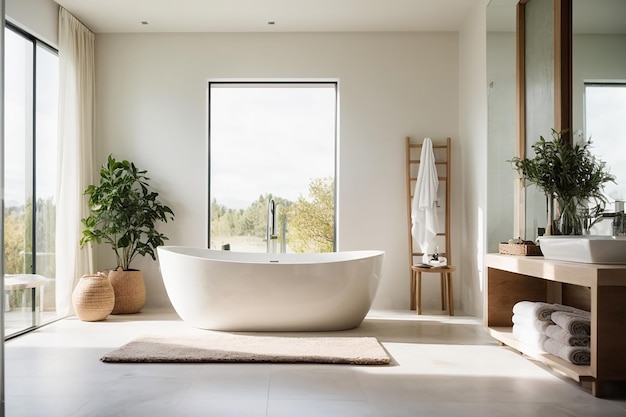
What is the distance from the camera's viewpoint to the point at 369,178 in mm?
6285

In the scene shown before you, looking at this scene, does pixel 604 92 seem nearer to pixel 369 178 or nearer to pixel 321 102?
pixel 369 178

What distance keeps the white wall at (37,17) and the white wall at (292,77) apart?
34.0 inches

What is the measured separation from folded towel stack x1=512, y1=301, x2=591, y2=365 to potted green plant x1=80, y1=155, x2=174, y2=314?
364cm

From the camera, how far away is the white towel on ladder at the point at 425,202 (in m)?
5.96

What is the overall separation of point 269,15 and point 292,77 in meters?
0.74

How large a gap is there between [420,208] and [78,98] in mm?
3518

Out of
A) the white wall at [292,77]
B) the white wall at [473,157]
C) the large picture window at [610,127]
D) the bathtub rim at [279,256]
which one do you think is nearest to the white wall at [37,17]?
the white wall at [292,77]

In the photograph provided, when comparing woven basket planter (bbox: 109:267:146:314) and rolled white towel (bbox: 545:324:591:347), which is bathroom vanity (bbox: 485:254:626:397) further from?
woven basket planter (bbox: 109:267:146:314)

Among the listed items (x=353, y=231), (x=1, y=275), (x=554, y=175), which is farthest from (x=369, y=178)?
(x=1, y=275)

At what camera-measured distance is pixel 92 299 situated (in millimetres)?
5344

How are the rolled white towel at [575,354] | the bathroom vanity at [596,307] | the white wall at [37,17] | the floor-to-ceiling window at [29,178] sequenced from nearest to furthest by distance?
the bathroom vanity at [596,307], the rolled white towel at [575,354], the floor-to-ceiling window at [29,178], the white wall at [37,17]

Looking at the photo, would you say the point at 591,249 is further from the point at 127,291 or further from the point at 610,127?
the point at 127,291

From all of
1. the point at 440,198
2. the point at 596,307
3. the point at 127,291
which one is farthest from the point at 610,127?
the point at 127,291

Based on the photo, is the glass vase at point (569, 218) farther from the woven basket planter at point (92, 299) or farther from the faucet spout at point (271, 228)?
the woven basket planter at point (92, 299)
